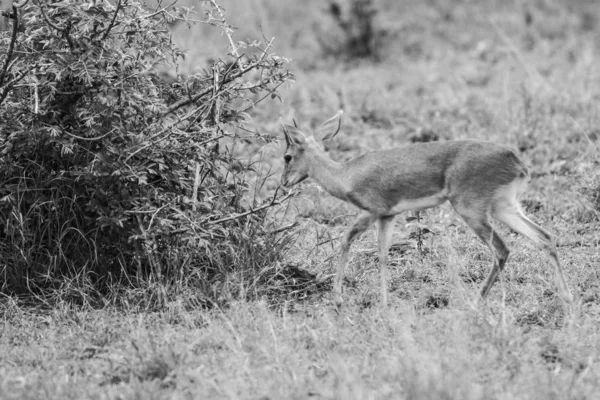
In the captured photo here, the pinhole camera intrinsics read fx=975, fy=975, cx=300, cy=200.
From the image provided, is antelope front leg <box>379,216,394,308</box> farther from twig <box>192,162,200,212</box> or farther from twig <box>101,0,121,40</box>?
twig <box>101,0,121,40</box>

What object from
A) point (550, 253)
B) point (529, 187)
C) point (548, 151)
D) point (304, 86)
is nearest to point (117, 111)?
point (550, 253)

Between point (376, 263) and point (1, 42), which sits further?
point (376, 263)

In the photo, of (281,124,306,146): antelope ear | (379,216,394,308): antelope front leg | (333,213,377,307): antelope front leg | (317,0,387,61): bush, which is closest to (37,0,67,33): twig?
(281,124,306,146): antelope ear

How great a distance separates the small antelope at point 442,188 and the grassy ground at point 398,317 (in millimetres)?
245

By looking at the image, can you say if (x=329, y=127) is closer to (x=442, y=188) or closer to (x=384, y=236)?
(x=384, y=236)

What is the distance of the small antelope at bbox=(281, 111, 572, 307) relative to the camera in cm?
532

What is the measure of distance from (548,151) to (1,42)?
4.61 meters

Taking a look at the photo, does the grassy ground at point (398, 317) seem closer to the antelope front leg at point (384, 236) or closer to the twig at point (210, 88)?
the antelope front leg at point (384, 236)

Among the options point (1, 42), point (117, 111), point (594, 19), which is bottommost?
point (594, 19)

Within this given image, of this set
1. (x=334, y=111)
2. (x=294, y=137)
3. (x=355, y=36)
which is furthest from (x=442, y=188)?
(x=355, y=36)

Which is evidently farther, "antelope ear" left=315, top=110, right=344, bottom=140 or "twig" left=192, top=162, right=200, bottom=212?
"antelope ear" left=315, top=110, right=344, bottom=140

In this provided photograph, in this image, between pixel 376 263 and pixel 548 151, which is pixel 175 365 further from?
pixel 548 151

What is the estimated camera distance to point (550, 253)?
5.33 metres

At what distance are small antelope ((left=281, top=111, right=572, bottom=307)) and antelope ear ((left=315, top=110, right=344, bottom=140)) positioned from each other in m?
0.23
